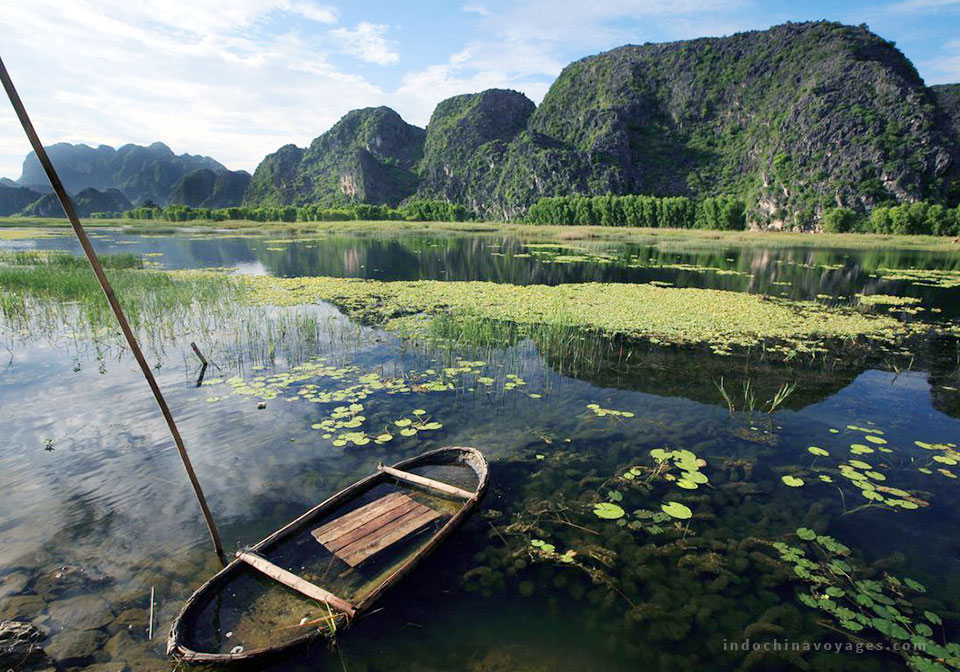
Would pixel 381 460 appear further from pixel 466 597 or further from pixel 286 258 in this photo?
pixel 286 258

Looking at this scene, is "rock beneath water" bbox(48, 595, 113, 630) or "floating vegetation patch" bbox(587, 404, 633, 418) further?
"floating vegetation patch" bbox(587, 404, 633, 418)

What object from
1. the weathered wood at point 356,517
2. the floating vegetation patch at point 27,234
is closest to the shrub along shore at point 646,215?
the floating vegetation patch at point 27,234

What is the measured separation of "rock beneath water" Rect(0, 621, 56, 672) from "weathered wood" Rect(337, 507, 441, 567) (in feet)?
7.54

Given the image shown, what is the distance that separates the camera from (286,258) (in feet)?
104

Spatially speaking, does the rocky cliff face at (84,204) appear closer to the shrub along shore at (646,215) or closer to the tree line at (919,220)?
the shrub along shore at (646,215)

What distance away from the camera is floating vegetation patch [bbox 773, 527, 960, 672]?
12.1 feet

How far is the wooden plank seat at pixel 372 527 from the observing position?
442 cm

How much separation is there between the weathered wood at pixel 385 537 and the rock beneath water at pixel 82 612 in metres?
2.05

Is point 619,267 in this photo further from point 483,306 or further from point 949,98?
point 949,98

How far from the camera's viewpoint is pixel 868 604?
4133mm

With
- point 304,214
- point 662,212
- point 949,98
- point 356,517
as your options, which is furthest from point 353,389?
point 949,98

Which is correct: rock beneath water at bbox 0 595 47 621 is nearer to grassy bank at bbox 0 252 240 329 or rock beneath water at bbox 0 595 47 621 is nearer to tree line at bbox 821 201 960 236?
grassy bank at bbox 0 252 240 329

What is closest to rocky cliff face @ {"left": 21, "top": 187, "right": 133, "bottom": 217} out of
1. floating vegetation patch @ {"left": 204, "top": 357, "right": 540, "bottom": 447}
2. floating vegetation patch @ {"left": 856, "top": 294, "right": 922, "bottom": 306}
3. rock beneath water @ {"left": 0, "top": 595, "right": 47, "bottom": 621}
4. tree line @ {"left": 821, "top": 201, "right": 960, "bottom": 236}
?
floating vegetation patch @ {"left": 204, "top": 357, "right": 540, "bottom": 447}

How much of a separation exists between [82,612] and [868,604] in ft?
23.9
